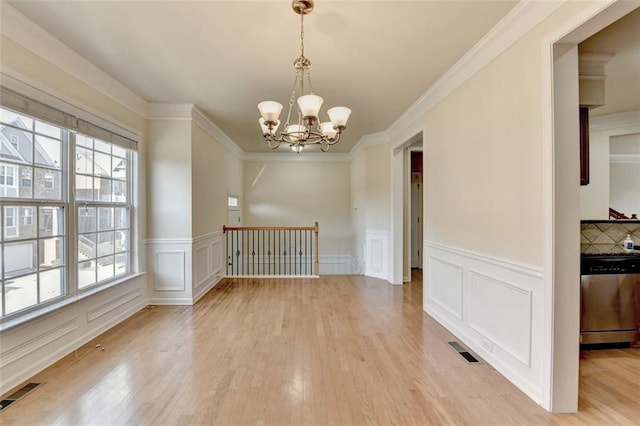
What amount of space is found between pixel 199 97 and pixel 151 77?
0.66 m

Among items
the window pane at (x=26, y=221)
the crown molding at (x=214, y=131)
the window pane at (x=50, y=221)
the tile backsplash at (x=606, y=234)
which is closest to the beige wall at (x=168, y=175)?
the crown molding at (x=214, y=131)

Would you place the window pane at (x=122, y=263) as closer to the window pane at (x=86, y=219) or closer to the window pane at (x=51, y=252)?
the window pane at (x=86, y=219)

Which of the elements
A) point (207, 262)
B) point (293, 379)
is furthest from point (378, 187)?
point (293, 379)

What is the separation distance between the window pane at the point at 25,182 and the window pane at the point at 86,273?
0.87m

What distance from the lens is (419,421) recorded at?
6.18 feet

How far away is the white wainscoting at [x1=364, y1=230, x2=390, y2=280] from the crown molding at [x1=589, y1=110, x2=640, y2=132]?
3.28 meters

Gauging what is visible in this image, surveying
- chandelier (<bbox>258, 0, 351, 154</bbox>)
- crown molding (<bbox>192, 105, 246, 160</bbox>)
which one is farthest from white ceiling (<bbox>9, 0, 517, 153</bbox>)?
crown molding (<bbox>192, 105, 246, 160</bbox>)

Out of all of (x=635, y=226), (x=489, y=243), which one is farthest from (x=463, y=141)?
(x=635, y=226)

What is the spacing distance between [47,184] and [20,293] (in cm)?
92

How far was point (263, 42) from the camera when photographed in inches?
103

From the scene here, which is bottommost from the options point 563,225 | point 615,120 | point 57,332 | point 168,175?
point 57,332

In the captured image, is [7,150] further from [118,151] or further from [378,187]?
[378,187]

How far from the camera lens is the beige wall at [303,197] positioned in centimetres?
797

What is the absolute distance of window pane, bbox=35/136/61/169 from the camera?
2574 millimetres
